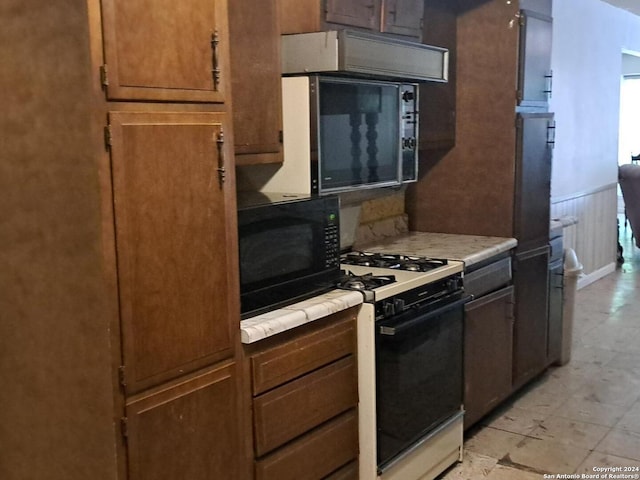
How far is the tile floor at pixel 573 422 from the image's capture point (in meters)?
3.25

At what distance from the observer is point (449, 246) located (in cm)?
365

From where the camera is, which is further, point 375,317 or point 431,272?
point 431,272

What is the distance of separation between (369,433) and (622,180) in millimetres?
5488

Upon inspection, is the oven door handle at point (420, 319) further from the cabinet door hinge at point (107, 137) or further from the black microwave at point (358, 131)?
the cabinet door hinge at point (107, 137)

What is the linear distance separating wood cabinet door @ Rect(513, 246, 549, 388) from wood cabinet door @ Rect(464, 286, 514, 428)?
0.13 m

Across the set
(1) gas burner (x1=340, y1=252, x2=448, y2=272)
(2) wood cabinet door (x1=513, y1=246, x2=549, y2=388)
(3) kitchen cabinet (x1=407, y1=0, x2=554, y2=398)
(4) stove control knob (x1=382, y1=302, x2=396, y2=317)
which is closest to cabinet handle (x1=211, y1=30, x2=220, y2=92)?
(4) stove control knob (x1=382, y1=302, x2=396, y2=317)

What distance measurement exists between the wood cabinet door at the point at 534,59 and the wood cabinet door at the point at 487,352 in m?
1.04

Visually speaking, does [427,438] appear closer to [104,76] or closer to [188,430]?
[188,430]

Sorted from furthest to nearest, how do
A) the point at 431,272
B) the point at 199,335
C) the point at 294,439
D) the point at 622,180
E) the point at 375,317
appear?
the point at 622,180 → the point at 431,272 → the point at 375,317 → the point at 294,439 → the point at 199,335

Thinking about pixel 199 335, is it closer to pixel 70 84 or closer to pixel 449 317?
pixel 70 84

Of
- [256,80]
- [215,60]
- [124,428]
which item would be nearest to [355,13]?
[256,80]

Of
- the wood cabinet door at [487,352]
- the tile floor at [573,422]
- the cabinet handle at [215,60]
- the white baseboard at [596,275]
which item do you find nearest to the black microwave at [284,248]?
the cabinet handle at [215,60]

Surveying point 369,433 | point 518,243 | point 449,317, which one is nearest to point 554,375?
point 518,243

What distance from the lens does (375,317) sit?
2688 millimetres
